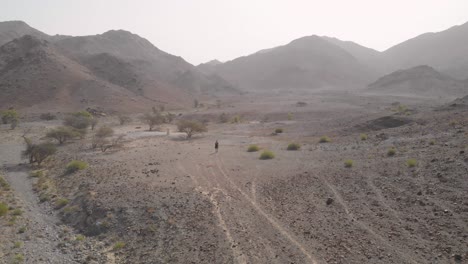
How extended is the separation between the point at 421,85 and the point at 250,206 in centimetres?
12243

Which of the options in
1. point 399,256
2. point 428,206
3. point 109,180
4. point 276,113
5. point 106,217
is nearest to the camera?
point 399,256

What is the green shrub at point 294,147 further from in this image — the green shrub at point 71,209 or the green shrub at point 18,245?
the green shrub at point 18,245

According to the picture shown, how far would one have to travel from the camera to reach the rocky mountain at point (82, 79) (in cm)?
8231

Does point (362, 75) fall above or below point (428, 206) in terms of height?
above

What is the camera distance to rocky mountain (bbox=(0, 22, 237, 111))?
270 feet

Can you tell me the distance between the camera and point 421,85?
119688mm

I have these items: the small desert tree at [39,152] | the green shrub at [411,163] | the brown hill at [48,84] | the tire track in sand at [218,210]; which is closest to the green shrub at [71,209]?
the tire track in sand at [218,210]

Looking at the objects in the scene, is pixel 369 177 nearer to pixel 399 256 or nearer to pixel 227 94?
pixel 399 256

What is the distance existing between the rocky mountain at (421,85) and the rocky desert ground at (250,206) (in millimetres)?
94547

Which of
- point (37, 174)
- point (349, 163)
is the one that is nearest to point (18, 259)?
point (37, 174)

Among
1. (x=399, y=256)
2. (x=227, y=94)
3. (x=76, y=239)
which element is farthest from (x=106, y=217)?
(x=227, y=94)

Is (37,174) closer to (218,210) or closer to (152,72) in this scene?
(218,210)

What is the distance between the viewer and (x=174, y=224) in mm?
14836

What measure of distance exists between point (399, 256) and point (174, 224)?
8.57m
